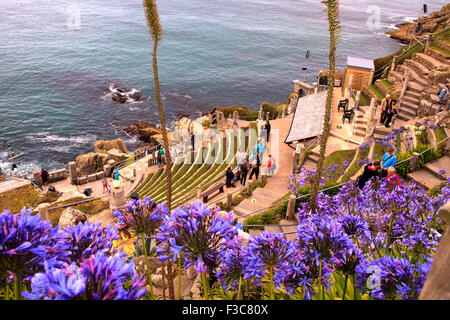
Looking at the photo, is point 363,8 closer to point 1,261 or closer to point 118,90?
point 118,90

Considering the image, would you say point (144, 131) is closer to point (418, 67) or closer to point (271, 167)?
point (271, 167)

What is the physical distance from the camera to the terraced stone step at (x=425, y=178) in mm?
12617

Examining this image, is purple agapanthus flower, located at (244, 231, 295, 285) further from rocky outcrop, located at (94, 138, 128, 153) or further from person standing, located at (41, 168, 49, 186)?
rocky outcrop, located at (94, 138, 128, 153)

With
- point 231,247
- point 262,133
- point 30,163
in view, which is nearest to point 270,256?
point 231,247

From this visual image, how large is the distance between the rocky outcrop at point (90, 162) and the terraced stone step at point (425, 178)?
85.2 feet

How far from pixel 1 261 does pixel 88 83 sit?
62.0 metres

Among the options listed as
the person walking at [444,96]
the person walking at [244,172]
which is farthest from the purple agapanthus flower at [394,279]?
the person walking at [444,96]

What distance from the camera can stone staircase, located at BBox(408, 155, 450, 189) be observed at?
41.6 ft

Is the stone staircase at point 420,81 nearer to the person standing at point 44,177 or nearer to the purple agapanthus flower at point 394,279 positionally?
the purple agapanthus flower at point 394,279

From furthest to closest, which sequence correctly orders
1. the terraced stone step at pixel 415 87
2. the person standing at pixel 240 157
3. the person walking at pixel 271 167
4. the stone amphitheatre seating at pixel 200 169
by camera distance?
the terraced stone step at pixel 415 87 → the person standing at pixel 240 157 → the stone amphitheatre seating at pixel 200 169 → the person walking at pixel 271 167

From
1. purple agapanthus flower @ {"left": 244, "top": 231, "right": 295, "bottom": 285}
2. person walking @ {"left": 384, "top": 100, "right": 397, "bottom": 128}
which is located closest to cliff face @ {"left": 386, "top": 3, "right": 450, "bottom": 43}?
person walking @ {"left": 384, "top": 100, "right": 397, "bottom": 128}

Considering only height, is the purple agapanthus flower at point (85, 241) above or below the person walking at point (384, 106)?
above

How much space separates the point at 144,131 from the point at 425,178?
37281 mm

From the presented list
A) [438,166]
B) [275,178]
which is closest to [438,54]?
[438,166]
